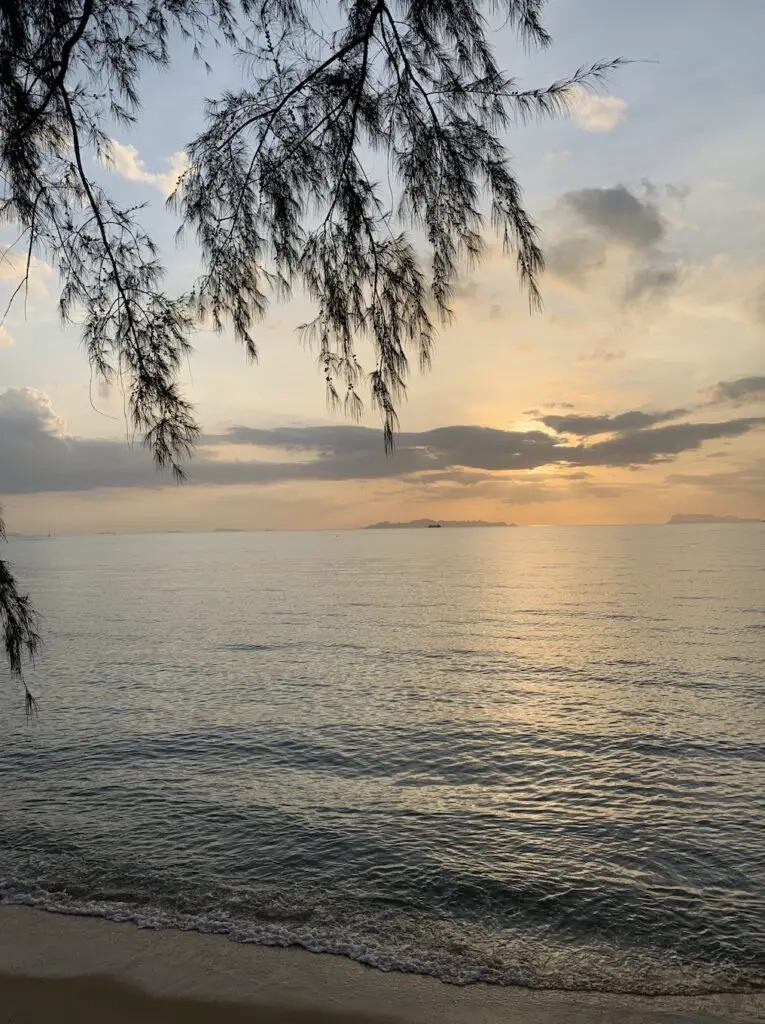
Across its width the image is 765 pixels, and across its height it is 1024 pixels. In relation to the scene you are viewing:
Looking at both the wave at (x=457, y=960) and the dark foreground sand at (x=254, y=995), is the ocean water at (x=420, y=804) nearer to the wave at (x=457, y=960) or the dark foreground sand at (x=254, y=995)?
the wave at (x=457, y=960)

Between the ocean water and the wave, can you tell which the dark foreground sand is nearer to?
the wave

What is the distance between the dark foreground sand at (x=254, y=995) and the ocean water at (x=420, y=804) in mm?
309

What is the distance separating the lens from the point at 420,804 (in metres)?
10.9

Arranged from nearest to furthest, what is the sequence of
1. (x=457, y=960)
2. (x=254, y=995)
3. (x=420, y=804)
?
(x=254, y=995) → (x=457, y=960) → (x=420, y=804)

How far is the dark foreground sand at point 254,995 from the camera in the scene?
17.3 ft

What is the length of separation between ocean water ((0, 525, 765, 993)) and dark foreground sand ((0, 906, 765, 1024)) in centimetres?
31

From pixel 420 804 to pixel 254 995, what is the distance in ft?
18.6

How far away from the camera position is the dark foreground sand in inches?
207

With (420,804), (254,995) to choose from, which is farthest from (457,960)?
(420,804)

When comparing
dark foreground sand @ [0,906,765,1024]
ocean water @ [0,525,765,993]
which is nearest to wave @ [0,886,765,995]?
ocean water @ [0,525,765,993]

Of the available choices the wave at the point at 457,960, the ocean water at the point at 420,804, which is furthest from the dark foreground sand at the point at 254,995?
the ocean water at the point at 420,804

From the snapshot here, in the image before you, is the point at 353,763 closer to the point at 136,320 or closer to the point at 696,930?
the point at 696,930

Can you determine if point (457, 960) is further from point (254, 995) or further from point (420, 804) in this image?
point (420, 804)

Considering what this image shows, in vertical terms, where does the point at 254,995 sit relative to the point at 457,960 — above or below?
above
